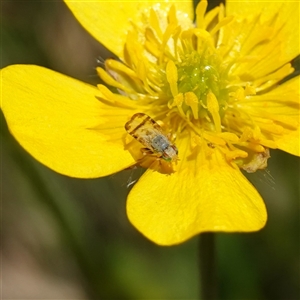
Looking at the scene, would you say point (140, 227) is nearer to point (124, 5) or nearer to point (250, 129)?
point (250, 129)

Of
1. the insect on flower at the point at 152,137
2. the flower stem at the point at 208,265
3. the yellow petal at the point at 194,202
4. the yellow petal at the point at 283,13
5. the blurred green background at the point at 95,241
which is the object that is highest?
the yellow petal at the point at 283,13

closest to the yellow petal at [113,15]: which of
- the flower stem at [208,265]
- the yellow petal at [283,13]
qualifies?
the yellow petal at [283,13]

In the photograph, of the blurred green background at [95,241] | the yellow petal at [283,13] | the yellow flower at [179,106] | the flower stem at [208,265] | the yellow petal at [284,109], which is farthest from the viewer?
the blurred green background at [95,241]

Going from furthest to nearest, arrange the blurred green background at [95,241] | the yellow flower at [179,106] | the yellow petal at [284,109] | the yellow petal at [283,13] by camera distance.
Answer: the blurred green background at [95,241] < the yellow petal at [283,13] < the yellow petal at [284,109] < the yellow flower at [179,106]

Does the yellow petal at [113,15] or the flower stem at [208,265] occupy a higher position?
the yellow petal at [113,15]

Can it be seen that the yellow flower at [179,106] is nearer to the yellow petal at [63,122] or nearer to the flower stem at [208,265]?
the yellow petal at [63,122]

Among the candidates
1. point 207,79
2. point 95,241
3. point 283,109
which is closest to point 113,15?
point 207,79

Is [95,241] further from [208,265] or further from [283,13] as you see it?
[283,13]

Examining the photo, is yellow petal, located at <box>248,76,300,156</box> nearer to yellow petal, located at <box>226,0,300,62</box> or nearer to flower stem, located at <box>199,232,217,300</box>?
yellow petal, located at <box>226,0,300,62</box>
